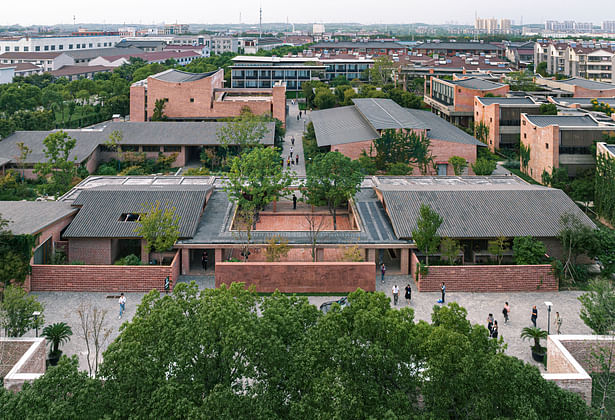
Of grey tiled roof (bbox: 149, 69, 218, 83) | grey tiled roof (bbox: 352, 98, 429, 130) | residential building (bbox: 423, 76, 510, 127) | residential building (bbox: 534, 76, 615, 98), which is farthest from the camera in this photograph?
residential building (bbox: 423, 76, 510, 127)

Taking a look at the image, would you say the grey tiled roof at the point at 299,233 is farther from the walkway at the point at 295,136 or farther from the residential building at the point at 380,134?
the walkway at the point at 295,136

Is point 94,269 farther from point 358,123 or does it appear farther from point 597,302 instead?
point 358,123

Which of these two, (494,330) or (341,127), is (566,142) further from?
(494,330)

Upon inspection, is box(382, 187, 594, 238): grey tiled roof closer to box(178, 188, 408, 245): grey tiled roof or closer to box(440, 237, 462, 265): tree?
box(440, 237, 462, 265): tree

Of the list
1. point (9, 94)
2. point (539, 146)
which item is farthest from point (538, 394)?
point (9, 94)

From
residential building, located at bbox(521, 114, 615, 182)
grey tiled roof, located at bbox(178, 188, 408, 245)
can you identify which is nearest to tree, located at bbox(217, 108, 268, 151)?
grey tiled roof, located at bbox(178, 188, 408, 245)

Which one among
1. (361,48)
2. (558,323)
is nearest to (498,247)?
(558,323)

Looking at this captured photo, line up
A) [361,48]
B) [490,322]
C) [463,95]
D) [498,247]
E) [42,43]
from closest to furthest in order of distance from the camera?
[490,322] → [498,247] → [463,95] → [42,43] → [361,48]
